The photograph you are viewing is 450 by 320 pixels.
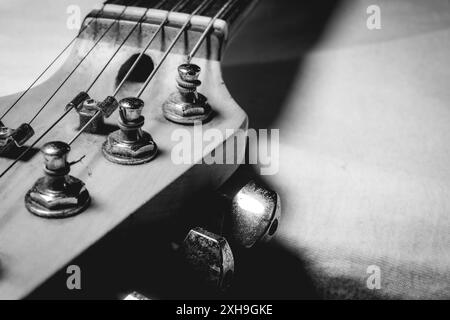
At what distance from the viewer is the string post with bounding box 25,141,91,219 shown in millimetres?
660

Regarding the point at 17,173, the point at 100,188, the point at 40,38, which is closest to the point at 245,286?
the point at 100,188

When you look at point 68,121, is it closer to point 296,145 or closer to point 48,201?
point 48,201

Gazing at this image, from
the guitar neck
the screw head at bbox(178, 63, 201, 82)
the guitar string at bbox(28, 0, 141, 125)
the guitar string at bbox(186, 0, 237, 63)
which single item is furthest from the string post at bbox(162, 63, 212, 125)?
the guitar neck

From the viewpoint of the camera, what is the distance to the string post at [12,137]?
0.80 meters

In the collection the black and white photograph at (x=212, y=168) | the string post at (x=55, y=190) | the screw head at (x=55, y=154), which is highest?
the screw head at (x=55, y=154)

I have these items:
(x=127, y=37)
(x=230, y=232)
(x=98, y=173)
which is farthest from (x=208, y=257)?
(x=127, y=37)

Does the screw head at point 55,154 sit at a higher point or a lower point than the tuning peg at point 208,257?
higher

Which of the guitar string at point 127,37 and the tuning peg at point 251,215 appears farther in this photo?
the guitar string at point 127,37

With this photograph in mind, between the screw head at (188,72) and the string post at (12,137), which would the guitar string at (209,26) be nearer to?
the screw head at (188,72)

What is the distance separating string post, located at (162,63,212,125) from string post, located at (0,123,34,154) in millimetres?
248

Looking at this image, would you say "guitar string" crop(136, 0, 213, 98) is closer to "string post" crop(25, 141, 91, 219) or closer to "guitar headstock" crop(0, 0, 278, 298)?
"guitar headstock" crop(0, 0, 278, 298)

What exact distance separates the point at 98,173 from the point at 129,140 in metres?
0.07

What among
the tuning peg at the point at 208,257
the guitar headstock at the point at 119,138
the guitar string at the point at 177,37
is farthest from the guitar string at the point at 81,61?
the tuning peg at the point at 208,257

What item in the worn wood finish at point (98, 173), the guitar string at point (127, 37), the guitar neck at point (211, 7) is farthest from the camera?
the guitar neck at point (211, 7)
